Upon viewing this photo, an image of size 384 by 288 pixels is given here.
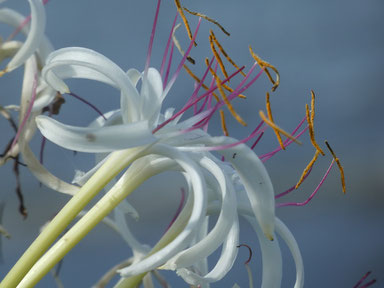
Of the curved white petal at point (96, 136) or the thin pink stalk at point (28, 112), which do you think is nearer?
the curved white petal at point (96, 136)

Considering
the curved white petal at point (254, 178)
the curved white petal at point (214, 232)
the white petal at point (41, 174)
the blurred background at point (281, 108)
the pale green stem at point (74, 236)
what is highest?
the curved white petal at point (254, 178)

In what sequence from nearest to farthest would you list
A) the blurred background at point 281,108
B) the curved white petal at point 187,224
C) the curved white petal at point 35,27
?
the curved white petal at point 187,224 < the curved white petal at point 35,27 < the blurred background at point 281,108

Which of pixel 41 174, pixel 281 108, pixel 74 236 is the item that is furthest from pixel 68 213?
pixel 281 108

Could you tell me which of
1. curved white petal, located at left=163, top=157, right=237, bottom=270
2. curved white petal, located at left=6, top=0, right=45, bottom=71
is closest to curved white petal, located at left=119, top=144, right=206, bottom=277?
curved white petal, located at left=163, top=157, right=237, bottom=270

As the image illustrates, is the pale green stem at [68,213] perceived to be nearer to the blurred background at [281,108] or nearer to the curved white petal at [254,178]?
the curved white petal at [254,178]

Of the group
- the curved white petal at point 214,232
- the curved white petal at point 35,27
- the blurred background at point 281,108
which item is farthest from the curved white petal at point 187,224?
the blurred background at point 281,108

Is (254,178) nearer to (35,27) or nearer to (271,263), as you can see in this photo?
(271,263)
